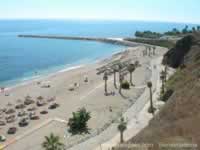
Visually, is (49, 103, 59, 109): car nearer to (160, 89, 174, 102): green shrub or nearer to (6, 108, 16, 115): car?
(6, 108, 16, 115): car

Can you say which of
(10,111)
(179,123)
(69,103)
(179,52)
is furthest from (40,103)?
(179,52)

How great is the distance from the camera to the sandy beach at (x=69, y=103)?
44.4m

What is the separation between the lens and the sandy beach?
44.4m

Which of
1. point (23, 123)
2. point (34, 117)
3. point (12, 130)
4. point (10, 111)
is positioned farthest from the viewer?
point (10, 111)

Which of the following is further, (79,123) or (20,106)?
(20,106)

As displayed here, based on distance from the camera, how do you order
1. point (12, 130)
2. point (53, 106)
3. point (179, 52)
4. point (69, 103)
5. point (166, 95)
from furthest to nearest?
point (179, 52), point (69, 103), point (53, 106), point (166, 95), point (12, 130)

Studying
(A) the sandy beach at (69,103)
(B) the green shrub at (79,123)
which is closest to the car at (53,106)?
(A) the sandy beach at (69,103)

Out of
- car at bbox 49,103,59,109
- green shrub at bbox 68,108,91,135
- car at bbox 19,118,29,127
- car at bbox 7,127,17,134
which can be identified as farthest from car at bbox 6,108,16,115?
green shrub at bbox 68,108,91,135

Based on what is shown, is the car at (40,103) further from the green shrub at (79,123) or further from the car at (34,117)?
the green shrub at (79,123)

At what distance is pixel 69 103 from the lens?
62.8m

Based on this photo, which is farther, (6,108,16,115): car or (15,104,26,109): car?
(15,104,26,109): car

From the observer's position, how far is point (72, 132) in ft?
151

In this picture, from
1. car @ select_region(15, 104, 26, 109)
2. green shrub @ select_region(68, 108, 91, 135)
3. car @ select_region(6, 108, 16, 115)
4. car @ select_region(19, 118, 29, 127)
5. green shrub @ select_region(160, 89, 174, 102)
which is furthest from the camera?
car @ select_region(15, 104, 26, 109)

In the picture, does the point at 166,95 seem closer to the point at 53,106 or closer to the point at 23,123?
the point at 53,106
